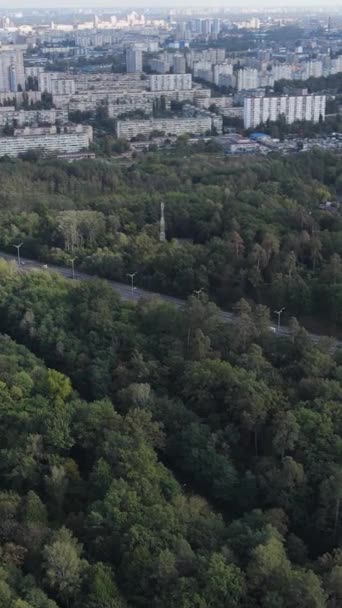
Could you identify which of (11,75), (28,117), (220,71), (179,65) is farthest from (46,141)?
(179,65)

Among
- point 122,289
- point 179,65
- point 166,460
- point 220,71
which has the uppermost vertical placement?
point 179,65

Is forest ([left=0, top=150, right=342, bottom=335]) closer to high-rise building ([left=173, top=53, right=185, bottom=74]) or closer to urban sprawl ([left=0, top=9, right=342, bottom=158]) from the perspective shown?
urban sprawl ([left=0, top=9, right=342, bottom=158])

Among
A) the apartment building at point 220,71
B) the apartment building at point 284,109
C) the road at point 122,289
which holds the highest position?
the apartment building at point 220,71

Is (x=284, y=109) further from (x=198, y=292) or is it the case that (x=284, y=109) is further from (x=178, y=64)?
(x=198, y=292)

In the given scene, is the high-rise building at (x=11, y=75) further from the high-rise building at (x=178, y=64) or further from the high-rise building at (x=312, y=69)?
the high-rise building at (x=312, y=69)

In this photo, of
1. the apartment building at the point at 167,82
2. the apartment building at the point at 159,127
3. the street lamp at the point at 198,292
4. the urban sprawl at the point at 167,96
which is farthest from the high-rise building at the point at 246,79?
the street lamp at the point at 198,292

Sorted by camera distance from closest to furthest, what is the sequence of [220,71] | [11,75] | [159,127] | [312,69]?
[159,127] → [11,75] → [220,71] → [312,69]

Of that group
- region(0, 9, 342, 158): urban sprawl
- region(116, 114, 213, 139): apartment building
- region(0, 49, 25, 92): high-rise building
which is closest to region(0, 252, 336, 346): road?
region(0, 9, 342, 158): urban sprawl
